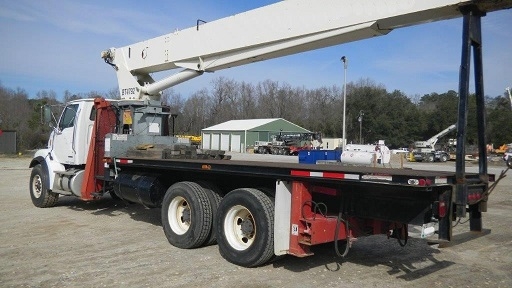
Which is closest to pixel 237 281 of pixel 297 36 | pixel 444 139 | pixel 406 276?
pixel 406 276

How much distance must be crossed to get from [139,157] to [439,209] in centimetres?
573

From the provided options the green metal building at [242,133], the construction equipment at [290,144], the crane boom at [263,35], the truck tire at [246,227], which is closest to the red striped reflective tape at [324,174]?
the truck tire at [246,227]

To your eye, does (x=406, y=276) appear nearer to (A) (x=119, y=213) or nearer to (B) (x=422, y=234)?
(B) (x=422, y=234)

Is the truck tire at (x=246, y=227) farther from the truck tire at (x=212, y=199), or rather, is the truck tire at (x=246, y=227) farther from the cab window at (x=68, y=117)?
the cab window at (x=68, y=117)

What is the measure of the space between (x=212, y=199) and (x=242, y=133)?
55.7 meters

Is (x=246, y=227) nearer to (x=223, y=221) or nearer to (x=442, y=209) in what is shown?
(x=223, y=221)

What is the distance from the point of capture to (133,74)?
1077cm

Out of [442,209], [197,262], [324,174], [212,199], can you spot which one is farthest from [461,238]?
[212,199]

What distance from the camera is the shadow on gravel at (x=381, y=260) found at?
6.20 m

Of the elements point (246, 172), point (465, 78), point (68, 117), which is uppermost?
point (465, 78)

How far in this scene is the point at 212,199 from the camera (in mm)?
7074

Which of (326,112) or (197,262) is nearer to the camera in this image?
(197,262)

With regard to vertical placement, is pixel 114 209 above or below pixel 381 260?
above

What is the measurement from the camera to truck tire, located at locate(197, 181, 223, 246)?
276 inches
